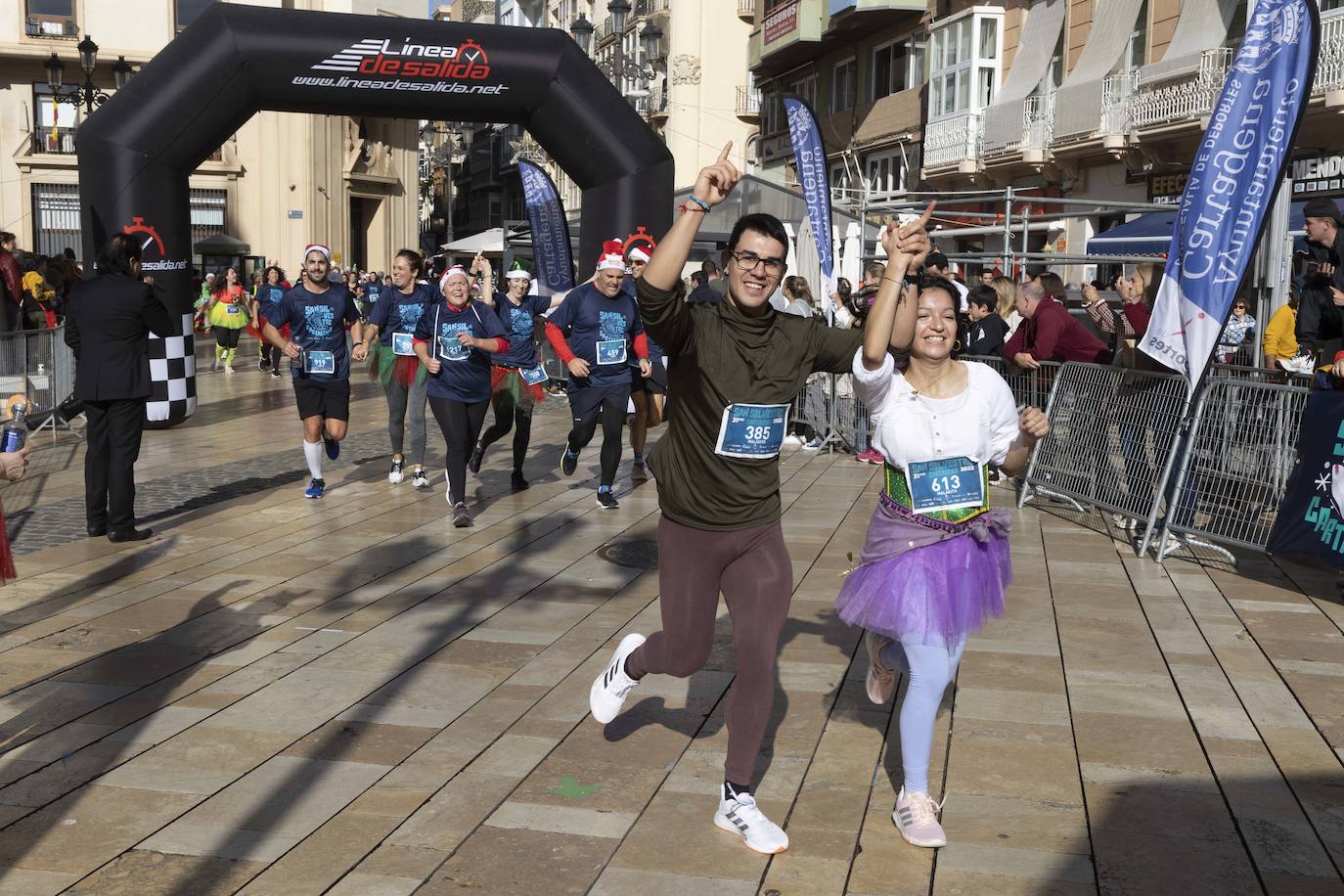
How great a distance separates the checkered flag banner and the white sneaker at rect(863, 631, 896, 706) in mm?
10459

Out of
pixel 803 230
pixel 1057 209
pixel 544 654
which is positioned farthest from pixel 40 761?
pixel 1057 209

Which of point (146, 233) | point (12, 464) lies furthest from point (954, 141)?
point (12, 464)

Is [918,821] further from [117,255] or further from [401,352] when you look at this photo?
[401,352]

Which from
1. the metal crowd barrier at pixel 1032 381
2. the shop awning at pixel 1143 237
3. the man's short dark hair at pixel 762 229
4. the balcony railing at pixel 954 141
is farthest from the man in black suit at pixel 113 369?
the balcony railing at pixel 954 141

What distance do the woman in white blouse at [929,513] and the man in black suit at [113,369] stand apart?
5.96m

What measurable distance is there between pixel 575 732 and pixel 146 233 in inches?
394

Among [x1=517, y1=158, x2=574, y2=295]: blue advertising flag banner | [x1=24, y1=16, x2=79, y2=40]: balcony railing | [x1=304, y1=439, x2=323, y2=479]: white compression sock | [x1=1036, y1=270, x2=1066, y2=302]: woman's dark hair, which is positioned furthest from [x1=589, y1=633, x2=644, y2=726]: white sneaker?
[x1=24, y1=16, x2=79, y2=40]: balcony railing

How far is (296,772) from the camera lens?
4.77 meters

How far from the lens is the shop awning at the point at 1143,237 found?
583 inches

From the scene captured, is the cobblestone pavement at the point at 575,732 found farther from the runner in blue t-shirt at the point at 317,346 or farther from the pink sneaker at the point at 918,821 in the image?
the runner in blue t-shirt at the point at 317,346

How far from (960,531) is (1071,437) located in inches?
255

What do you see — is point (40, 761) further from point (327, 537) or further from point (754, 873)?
point (327, 537)

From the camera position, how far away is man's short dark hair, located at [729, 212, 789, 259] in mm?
4062

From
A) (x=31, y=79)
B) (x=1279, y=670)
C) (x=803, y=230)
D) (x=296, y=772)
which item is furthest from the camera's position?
(x=31, y=79)
